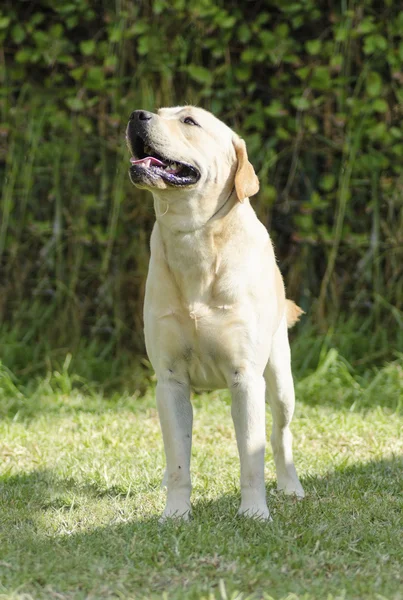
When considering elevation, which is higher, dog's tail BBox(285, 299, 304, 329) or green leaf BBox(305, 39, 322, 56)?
green leaf BBox(305, 39, 322, 56)

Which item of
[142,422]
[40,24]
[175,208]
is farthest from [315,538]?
[40,24]

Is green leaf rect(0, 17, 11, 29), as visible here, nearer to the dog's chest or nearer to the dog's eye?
the dog's eye

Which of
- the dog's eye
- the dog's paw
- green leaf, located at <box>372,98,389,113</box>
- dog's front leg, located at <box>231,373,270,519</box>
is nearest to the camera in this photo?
dog's front leg, located at <box>231,373,270,519</box>

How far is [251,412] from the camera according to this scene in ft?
11.9

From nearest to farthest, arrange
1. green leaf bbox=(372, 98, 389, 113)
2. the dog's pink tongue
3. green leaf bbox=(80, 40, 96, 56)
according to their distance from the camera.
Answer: the dog's pink tongue, green leaf bbox=(372, 98, 389, 113), green leaf bbox=(80, 40, 96, 56)

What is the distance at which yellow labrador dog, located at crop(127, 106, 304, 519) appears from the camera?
11.7 feet

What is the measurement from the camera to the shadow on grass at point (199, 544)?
2914 millimetres

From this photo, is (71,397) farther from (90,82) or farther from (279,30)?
(279,30)

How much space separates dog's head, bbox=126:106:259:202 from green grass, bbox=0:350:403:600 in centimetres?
131

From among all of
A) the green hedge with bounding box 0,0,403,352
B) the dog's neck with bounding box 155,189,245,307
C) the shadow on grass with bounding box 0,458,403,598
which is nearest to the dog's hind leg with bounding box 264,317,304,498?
the shadow on grass with bounding box 0,458,403,598

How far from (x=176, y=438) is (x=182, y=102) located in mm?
3711

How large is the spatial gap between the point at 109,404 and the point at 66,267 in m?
1.60

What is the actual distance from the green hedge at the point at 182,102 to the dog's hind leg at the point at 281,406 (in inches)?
105

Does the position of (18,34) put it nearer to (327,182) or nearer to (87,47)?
(87,47)
